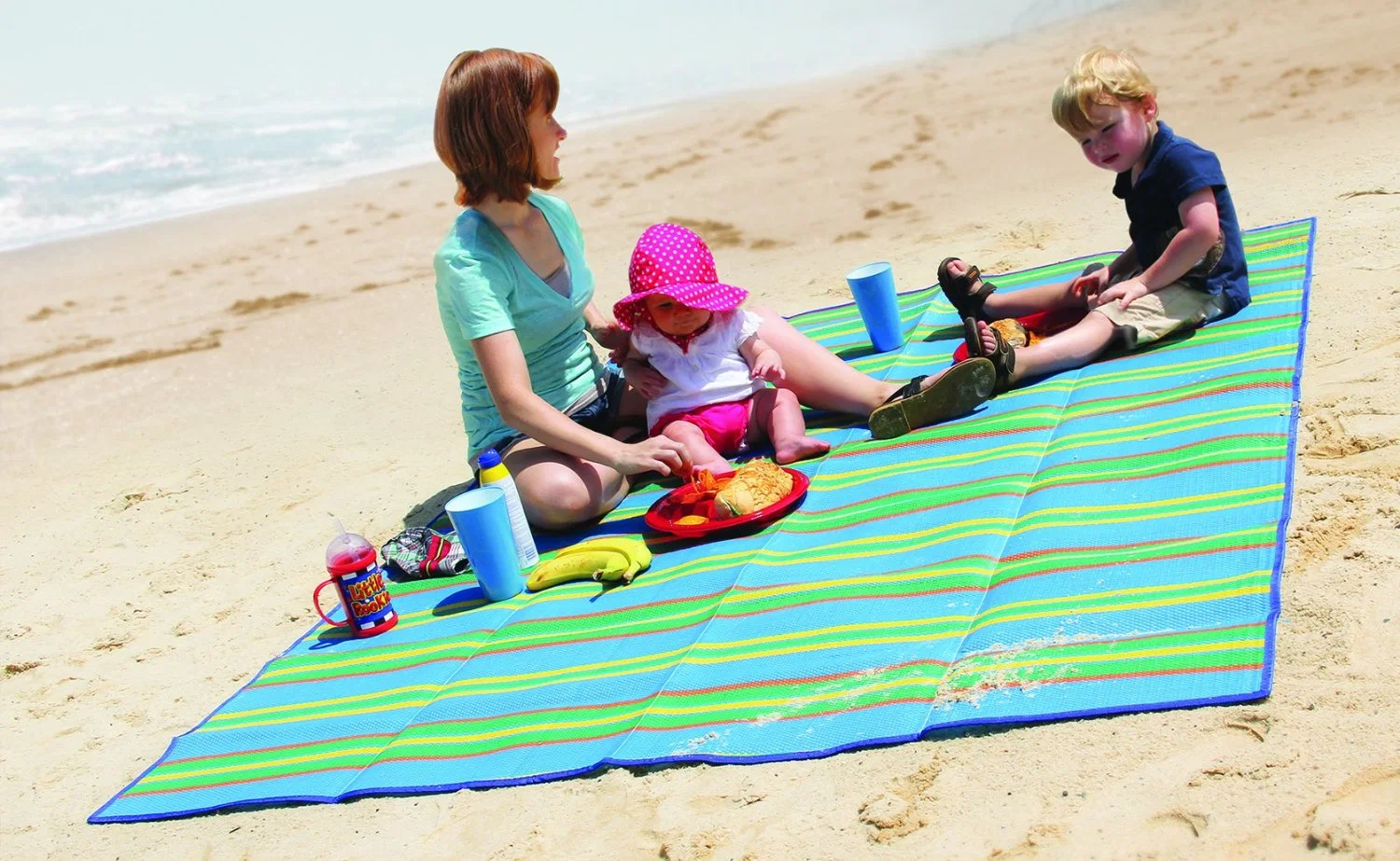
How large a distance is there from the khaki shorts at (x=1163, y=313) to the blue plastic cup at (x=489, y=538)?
221 cm

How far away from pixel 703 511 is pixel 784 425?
1.68 ft

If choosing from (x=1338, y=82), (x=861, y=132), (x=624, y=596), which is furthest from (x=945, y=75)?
(x=624, y=596)

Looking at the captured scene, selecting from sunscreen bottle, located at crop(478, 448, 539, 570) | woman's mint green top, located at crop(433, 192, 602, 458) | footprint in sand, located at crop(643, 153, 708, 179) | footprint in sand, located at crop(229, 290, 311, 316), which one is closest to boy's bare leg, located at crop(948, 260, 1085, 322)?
woman's mint green top, located at crop(433, 192, 602, 458)

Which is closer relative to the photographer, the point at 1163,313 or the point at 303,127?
the point at 1163,313

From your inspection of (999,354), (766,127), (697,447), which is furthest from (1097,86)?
(766,127)

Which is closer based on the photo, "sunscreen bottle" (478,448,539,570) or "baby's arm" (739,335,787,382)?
"sunscreen bottle" (478,448,539,570)

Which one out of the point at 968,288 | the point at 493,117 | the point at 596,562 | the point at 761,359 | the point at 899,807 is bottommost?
the point at 899,807

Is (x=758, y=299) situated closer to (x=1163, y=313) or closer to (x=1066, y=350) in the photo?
(x=1066, y=350)

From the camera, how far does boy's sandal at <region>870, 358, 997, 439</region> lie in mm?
4051

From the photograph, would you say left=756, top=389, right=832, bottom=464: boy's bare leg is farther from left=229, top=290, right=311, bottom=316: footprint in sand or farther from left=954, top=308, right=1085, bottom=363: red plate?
left=229, top=290, right=311, bottom=316: footprint in sand

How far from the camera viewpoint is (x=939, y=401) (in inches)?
160

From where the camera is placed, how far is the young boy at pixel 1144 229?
4.16 metres

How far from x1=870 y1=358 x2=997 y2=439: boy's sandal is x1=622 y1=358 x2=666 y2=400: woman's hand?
2.38 feet

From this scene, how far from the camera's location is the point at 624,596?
11.6 feet
